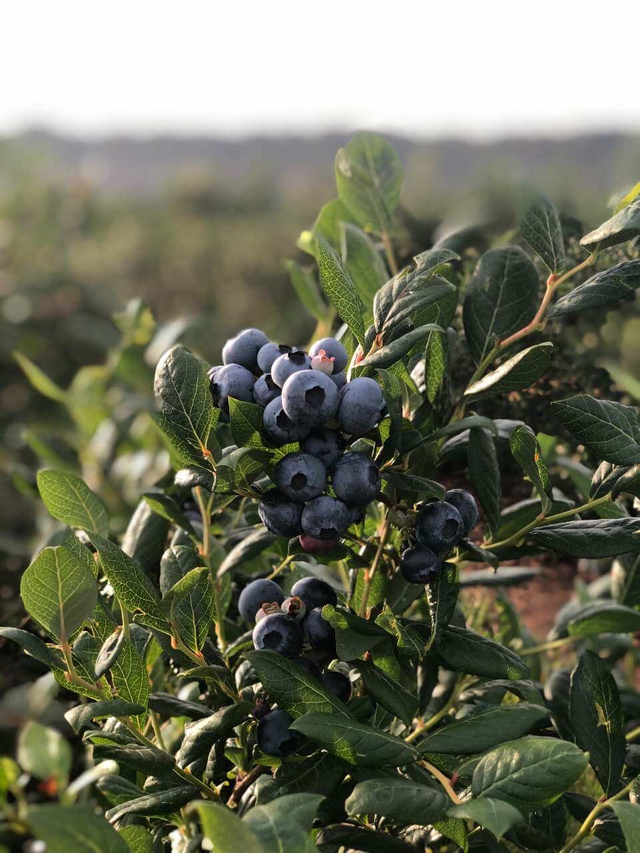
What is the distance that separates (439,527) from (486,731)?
0.15 metres

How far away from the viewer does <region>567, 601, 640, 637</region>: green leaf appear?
95cm

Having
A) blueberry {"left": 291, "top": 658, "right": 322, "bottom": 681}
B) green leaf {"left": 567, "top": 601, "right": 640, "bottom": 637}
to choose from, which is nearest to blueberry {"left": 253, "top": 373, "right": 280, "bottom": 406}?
blueberry {"left": 291, "top": 658, "right": 322, "bottom": 681}

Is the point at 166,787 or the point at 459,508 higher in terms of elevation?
the point at 459,508

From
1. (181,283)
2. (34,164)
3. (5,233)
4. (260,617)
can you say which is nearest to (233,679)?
(260,617)

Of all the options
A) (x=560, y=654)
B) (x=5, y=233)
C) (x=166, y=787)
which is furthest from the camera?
(x=5, y=233)

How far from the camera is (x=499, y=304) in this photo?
2.50ft

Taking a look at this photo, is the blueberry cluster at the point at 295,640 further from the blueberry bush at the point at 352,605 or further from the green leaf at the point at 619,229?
the green leaf at the point at 619,229

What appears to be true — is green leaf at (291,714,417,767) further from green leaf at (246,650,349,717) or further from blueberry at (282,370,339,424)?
blueberry at (282,370,339,424)

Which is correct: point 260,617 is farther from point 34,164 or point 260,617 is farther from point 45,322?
point 34,164

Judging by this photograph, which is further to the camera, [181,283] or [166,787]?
[181,283]

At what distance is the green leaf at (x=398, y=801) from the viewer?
1.87 ft

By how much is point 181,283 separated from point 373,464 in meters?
5.47

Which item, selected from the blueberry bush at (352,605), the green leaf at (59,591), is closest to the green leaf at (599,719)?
the blueberry bush at (352,605)

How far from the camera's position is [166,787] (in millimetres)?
706
